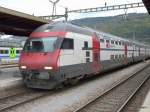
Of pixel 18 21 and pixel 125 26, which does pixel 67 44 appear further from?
pixel 125 26

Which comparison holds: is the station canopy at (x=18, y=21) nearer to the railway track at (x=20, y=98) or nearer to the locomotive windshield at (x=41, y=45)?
the locomotive windshield at (x=41, y=45)

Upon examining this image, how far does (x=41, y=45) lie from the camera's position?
14.2 meters

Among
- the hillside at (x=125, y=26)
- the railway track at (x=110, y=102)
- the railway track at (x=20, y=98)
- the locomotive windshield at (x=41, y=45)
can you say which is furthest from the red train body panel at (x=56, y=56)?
the hillside at (x=125, y=26)

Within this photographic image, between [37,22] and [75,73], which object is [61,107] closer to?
[75,73]

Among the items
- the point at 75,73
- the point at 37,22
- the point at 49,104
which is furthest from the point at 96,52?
the point at 49,104

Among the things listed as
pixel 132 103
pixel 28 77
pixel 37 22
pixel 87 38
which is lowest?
pixel 132 103

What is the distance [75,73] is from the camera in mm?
15055

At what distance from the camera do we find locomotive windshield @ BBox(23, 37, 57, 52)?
1389cm

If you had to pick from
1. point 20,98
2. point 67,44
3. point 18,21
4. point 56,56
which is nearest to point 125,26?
point 18,21

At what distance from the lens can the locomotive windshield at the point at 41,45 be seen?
13.9 meters

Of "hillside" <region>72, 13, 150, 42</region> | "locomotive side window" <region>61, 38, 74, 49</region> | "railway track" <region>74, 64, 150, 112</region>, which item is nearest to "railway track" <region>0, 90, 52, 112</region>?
"locomotive side window" <region>61, 38, 74, 49</region>

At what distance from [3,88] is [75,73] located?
3515 millimetres

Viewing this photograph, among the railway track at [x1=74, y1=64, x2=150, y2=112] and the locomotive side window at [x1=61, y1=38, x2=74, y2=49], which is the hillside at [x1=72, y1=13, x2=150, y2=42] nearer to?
the locomotive side window at [x1=61, y1=38, x2=74, y2=49]

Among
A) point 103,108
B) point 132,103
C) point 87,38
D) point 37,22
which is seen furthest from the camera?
point 37,22
